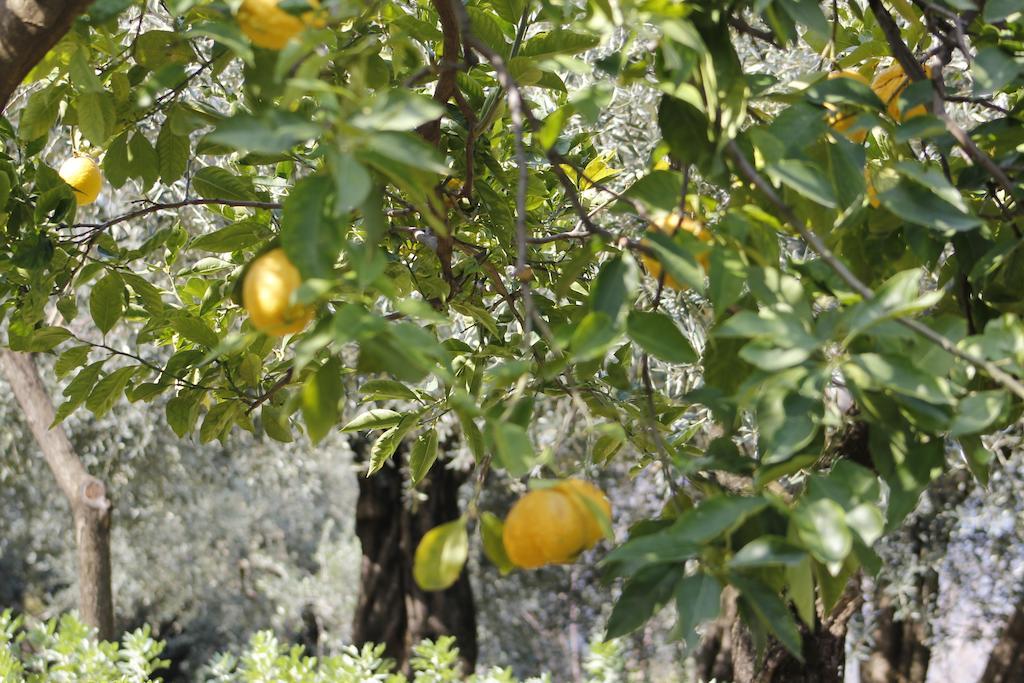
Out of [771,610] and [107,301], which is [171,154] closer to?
[107,301]

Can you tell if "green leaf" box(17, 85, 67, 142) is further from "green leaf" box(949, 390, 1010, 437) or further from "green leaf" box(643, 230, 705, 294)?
"green leaf" box(949, 390, 1010, 437)

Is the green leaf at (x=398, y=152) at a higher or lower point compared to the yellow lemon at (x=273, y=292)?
higher

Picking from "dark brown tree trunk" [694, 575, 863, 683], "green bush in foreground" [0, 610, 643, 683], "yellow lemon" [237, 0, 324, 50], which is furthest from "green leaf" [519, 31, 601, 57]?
"dark brown tree trunk" [694, 575, 863, 683]

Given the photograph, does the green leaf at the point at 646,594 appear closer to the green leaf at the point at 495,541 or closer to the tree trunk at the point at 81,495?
the green leaf at the point at 495,541

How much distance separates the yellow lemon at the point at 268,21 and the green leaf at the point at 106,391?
3.12 feet

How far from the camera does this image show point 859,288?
36.1 inches

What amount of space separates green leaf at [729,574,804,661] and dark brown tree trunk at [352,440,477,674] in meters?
6.43

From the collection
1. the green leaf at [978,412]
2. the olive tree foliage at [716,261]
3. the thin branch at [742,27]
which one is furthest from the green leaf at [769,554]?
the thin branch at [742,27]

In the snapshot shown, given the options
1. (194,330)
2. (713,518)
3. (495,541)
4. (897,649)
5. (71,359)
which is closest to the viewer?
(713,518)

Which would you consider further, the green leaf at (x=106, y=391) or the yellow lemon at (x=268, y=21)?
the green leaf at (x=106, y=391)

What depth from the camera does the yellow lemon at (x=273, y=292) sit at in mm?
970

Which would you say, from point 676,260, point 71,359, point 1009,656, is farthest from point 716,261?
point 1009,656

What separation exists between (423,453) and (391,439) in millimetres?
63

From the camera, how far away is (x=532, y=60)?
133cm
